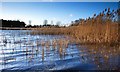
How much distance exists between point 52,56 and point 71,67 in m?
2.12

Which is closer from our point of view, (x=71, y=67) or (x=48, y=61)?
(x=71, y=67)

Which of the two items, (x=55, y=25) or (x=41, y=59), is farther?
(x=55, y=25)

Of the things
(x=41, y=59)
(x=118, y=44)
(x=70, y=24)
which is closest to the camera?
(x=41, y=59)

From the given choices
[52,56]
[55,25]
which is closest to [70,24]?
[55,25]

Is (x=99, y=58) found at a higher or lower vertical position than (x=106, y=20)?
lower

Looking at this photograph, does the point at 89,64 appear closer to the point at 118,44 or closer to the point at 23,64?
the point at 23,64

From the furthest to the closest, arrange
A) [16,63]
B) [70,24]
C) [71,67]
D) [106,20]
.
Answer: [70,24] → [106,20] → [16,63] → [71,67]

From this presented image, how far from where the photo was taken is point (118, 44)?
12469 millimetres

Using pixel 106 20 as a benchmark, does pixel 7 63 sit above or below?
below

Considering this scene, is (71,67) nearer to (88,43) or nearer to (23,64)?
(23,64)

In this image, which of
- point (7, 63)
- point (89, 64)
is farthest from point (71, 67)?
point (7, 63)

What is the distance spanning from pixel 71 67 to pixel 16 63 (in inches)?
79.8

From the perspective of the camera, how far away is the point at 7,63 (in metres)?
8.19

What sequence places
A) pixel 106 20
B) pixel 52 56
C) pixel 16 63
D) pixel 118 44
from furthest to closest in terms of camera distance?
pixel 106 20, pixel 118 44, pixel 52 56, pixel 16 63
